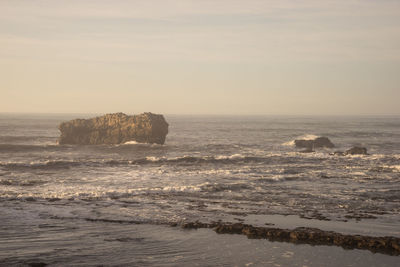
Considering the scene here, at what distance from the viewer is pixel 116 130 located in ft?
177

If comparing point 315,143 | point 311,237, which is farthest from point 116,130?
point 311,237

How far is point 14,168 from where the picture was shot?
3172cm

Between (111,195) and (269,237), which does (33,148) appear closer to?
(111,195)

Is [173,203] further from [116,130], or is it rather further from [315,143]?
[315,143]

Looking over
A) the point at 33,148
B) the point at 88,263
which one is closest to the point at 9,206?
the point at 88,263

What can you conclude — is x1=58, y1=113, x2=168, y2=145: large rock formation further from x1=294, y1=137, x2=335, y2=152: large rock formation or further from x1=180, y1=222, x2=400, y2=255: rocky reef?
x1=180, y1=222, x2=400, y2=255: rocky reef

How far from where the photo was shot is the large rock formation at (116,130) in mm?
52359

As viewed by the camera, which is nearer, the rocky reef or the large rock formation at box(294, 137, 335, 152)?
the rocky reef

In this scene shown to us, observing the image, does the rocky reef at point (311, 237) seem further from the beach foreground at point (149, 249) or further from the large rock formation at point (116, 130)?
the large rock formation at point (116, 130)

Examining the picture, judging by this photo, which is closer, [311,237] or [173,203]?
[311,237]

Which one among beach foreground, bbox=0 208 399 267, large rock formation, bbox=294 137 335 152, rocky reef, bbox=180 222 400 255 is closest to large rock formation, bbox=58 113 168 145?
large rock formation, bbox=294 137 335 152

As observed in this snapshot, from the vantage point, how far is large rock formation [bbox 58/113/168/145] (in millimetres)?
52359

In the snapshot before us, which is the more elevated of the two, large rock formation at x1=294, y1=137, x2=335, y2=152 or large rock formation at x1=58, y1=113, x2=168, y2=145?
large rock formation at x1=58, y1=113, x2=168, y2=145

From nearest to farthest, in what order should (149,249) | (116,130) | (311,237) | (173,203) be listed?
(149,249) → (311,237) → (173,203) → (116,130)
